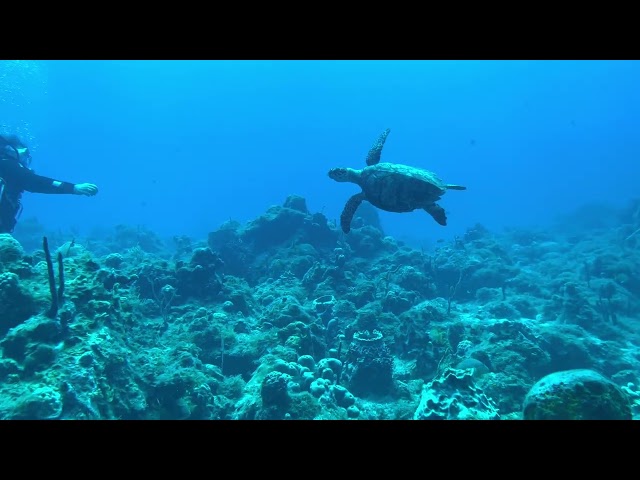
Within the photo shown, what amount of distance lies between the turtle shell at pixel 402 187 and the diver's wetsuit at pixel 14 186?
31.1 feet

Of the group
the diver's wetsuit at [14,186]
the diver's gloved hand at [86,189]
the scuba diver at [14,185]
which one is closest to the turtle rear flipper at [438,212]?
the scuba diver at [14,185]

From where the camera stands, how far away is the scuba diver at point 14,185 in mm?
10391

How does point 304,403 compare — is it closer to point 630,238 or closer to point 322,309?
point 322,309

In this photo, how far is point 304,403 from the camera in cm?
675

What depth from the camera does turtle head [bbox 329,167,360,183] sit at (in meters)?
10.1

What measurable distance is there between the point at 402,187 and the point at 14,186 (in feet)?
38.2

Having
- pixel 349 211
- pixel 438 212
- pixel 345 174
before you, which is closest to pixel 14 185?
pixel 345 174

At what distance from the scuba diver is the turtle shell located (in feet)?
27.1

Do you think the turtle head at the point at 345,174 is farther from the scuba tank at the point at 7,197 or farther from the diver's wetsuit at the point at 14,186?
the scuba tank at the point at 7,197

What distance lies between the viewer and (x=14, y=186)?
1070cm

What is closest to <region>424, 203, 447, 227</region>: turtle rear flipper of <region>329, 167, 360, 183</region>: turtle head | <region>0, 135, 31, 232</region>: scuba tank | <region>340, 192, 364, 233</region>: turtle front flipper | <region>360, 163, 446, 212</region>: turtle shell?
<region>360, 163, 446, 212</region>: turtle shell

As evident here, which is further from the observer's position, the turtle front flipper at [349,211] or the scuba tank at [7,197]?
the scuba tank at [7,197]
